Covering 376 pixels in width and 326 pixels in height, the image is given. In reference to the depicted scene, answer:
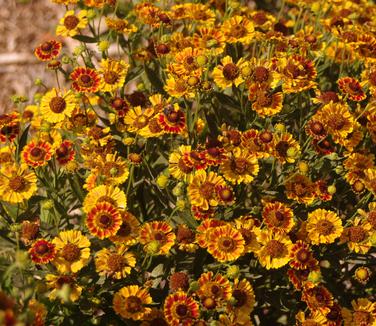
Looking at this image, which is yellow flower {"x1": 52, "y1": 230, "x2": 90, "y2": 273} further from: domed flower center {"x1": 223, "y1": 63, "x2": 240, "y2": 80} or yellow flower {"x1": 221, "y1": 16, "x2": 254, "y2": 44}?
yellow flower {"x1": 221, "y1": 16, "x2": 254, "y2": 44}

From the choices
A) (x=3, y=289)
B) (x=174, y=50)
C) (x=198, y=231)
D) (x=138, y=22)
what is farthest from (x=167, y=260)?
(x=138, y=22)

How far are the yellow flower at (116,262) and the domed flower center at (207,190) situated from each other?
0.42 m

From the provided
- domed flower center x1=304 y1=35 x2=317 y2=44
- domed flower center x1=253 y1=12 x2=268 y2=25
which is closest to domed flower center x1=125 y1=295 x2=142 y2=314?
domed flower center x1=304 y1=35 x2=317 y2=44

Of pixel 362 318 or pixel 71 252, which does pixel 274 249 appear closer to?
pixel 362 318

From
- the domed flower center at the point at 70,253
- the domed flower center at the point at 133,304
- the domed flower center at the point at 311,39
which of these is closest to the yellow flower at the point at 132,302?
the domed flower center at the point at 133,304

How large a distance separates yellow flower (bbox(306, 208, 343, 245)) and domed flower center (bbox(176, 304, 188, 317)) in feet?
2.27

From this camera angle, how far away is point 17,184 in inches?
98.9

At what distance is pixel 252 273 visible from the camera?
8.93ft

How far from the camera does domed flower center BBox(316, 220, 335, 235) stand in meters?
2.51

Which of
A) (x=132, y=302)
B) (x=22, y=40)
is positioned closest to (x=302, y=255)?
(x=132, y=302)

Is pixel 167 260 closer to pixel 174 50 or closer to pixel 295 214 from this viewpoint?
pixel 295 214

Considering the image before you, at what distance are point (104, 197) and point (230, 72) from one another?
943mm

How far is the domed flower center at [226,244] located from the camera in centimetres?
237

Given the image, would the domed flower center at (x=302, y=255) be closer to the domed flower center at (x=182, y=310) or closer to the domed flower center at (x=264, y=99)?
→ the domed flower center at (x=182, y=310)
